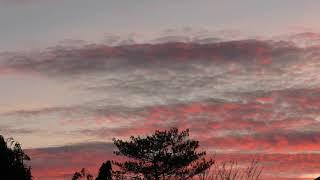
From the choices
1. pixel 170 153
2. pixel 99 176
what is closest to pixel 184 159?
pixel 170 153

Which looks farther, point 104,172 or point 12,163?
point 104,172

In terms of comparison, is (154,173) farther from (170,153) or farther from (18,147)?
(18,147)

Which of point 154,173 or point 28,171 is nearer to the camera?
point 28,171

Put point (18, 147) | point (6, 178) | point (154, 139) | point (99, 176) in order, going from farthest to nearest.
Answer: point (154, 139) < point (99, 176) < point (18, 147) < point (6, 178)

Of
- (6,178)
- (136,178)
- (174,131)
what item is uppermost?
(174,131)

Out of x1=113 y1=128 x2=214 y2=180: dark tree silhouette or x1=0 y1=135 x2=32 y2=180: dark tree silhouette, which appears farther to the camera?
x1=113 y1=128 x2=214 y2=180: dark tree silhouette

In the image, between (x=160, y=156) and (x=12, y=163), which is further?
(x=160, y=156)

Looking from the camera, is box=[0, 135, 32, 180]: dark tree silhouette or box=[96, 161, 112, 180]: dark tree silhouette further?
box=[96, 161, 112, 180]: dark tree silhouette

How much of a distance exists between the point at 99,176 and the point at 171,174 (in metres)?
26.5

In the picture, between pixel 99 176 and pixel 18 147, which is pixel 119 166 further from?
pixel 18 147

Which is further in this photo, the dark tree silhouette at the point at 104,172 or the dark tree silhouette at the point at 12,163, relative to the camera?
the dark tree silhouette at the point at 104,172

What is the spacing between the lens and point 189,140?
77000 mm

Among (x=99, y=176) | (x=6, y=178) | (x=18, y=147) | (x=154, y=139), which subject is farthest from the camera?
(x=154, y=139)

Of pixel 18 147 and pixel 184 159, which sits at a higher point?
pixel 184 159
